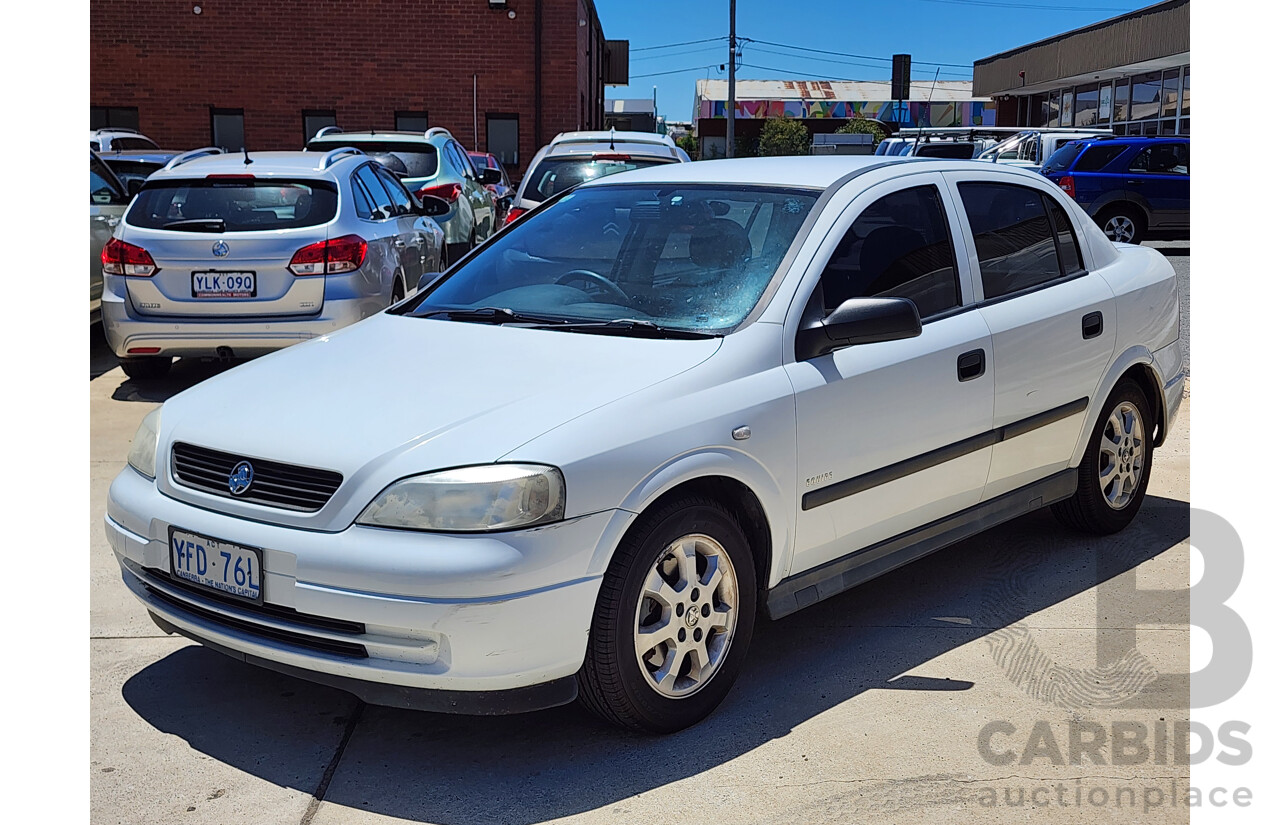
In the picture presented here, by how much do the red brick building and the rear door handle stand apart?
25.1 meters

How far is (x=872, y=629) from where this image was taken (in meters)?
4.45

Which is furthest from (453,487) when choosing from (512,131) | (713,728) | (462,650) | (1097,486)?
(512,131)

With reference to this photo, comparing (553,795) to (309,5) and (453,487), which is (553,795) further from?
(309,5)

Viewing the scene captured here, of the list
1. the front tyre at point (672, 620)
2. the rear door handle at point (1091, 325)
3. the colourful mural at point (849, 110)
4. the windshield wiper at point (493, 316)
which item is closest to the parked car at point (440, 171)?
the windshield wiper at point (493, 316)

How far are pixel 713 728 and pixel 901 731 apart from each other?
0.55m

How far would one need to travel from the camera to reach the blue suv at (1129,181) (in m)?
18.5

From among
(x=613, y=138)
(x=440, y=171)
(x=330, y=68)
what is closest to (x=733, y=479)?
(x=613, y=138)

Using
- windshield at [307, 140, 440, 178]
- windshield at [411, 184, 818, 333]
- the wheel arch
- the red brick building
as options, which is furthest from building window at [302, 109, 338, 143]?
the wheel arch

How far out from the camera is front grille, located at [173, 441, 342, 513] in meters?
3.28

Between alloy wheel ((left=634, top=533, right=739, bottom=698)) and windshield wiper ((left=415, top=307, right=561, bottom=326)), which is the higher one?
windshield wiper ((left=415, top=307, right=561, bottom=326))

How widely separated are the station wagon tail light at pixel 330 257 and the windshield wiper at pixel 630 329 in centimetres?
425

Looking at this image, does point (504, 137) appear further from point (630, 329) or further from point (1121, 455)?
point (630, 329)

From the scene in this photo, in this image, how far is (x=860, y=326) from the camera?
3.88 metres

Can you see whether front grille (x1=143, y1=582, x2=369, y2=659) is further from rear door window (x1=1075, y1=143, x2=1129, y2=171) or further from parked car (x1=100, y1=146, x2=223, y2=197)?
rear door window (x1=1075, y1=143, x2=1129, y2=171)
